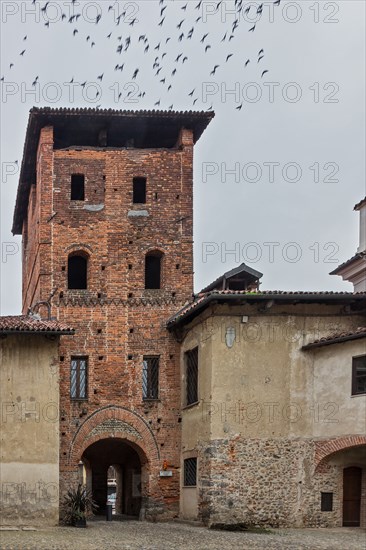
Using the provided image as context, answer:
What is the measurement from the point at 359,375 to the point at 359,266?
8.12 m

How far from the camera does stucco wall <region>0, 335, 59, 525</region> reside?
84.5ft

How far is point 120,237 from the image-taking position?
3034 cm

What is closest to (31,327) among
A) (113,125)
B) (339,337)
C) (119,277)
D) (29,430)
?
(29,430)

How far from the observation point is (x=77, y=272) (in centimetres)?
3098

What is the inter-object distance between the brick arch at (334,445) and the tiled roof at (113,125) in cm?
1167

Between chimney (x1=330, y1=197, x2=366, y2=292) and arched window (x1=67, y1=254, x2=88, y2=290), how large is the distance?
30.1 feet

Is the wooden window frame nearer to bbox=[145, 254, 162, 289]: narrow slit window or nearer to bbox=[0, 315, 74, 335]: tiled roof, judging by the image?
bbox=[0, 315, 74, 335]: tiled roof

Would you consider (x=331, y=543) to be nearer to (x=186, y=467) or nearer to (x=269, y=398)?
(x=269, y=398)

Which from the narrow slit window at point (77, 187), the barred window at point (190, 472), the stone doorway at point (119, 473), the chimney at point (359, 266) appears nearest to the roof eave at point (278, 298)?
the chimney at point (359, 266)

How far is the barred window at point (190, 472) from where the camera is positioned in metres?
27.5

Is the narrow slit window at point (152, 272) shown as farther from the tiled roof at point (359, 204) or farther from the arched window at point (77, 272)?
the tiled roof at point (359, 204)

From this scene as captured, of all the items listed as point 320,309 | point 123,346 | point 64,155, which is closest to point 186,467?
point 123,346

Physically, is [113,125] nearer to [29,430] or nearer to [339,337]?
[29,430]

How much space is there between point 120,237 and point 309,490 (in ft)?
33.9
